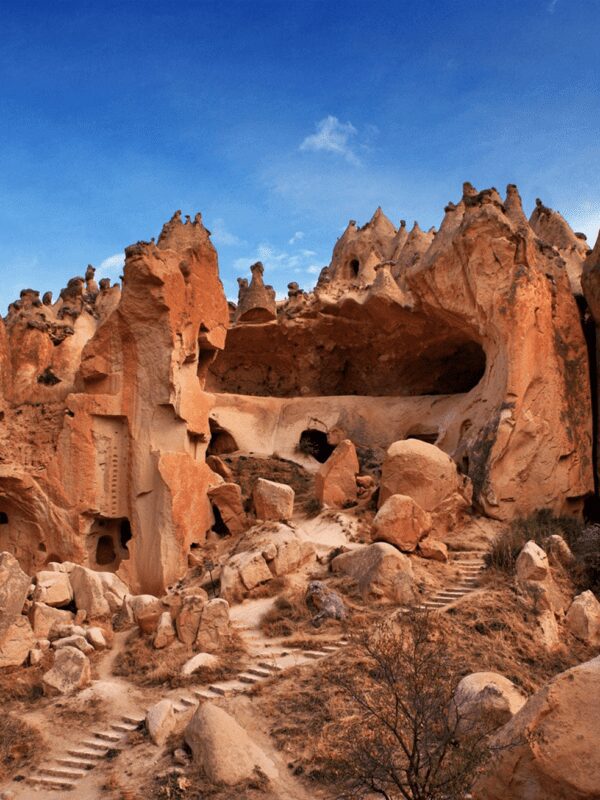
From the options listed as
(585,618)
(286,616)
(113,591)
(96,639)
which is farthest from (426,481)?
(96,639)

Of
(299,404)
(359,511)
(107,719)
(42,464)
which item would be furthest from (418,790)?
(299,404)

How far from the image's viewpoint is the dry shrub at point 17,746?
8.19 m

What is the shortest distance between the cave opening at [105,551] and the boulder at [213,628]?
7.44m

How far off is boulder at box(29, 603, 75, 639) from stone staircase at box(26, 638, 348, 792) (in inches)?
107

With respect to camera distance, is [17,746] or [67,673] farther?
[67,673]

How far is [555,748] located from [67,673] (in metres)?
7.50

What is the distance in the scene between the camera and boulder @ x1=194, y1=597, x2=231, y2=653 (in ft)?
36.8

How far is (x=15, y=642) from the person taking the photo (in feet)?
35.6

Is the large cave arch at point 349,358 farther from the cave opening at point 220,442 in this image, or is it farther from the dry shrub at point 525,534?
the dry shrub at point 525,534

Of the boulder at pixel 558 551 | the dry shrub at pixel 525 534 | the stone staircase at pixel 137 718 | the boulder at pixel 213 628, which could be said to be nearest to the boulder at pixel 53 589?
the boulder at pixel 213 628

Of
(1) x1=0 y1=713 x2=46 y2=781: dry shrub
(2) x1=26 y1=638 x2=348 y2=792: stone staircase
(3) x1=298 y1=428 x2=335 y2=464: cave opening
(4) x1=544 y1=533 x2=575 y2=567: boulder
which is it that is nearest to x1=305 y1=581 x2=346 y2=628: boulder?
(2) x1=26 y1=638 x2=348 y2=792: stone staircase

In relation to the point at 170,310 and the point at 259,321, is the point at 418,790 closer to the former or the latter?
the point at 170,310

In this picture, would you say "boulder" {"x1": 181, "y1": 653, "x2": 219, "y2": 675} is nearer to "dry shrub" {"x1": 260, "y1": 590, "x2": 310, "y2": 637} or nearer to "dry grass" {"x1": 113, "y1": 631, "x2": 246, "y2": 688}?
"dry grass" {"x1": 113, "y1": 631, "x2": 246, "y2": 688}

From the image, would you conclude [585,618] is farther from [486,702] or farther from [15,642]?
[15,642]
